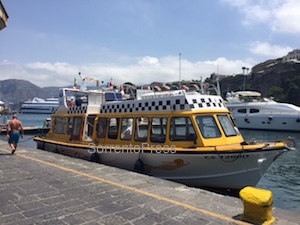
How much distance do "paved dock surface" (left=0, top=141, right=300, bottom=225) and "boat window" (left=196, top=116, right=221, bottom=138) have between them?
8.00 ft

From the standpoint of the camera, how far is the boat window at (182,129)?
855 centimetres

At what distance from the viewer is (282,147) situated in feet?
26.5

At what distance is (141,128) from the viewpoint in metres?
9.66

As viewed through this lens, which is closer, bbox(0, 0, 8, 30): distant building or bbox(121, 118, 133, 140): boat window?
bbox(0, 0, 8, 30): distant building

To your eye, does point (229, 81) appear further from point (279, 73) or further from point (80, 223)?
point (80, 223)

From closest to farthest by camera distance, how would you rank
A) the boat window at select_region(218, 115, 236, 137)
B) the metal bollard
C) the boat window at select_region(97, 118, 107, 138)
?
the metal bollard
the boat window at select_region(218, 115, 236, 137)
the boat window at select_region(97, 118, 107, 138)

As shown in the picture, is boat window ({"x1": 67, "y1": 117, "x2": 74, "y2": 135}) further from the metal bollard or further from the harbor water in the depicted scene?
the metal bollard

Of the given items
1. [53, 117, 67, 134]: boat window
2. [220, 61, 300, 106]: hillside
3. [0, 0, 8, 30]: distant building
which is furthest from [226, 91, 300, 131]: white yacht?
[0, 0, 8, 30]: distant building

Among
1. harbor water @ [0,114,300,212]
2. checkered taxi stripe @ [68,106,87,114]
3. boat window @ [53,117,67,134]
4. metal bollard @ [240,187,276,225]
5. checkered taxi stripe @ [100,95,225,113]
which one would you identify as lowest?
harbor water @ [0,114,300,212]

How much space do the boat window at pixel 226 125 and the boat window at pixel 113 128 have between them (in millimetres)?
3727

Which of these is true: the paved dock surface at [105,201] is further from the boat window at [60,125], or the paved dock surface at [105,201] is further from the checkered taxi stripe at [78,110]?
the boat window at [60,125]

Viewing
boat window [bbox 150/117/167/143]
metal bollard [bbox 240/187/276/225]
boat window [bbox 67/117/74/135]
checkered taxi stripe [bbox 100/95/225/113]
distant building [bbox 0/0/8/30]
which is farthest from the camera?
boat window [bbox 67/117/74/135]

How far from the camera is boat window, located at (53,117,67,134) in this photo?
1274 cm

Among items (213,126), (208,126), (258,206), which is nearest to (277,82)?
(213,126)
